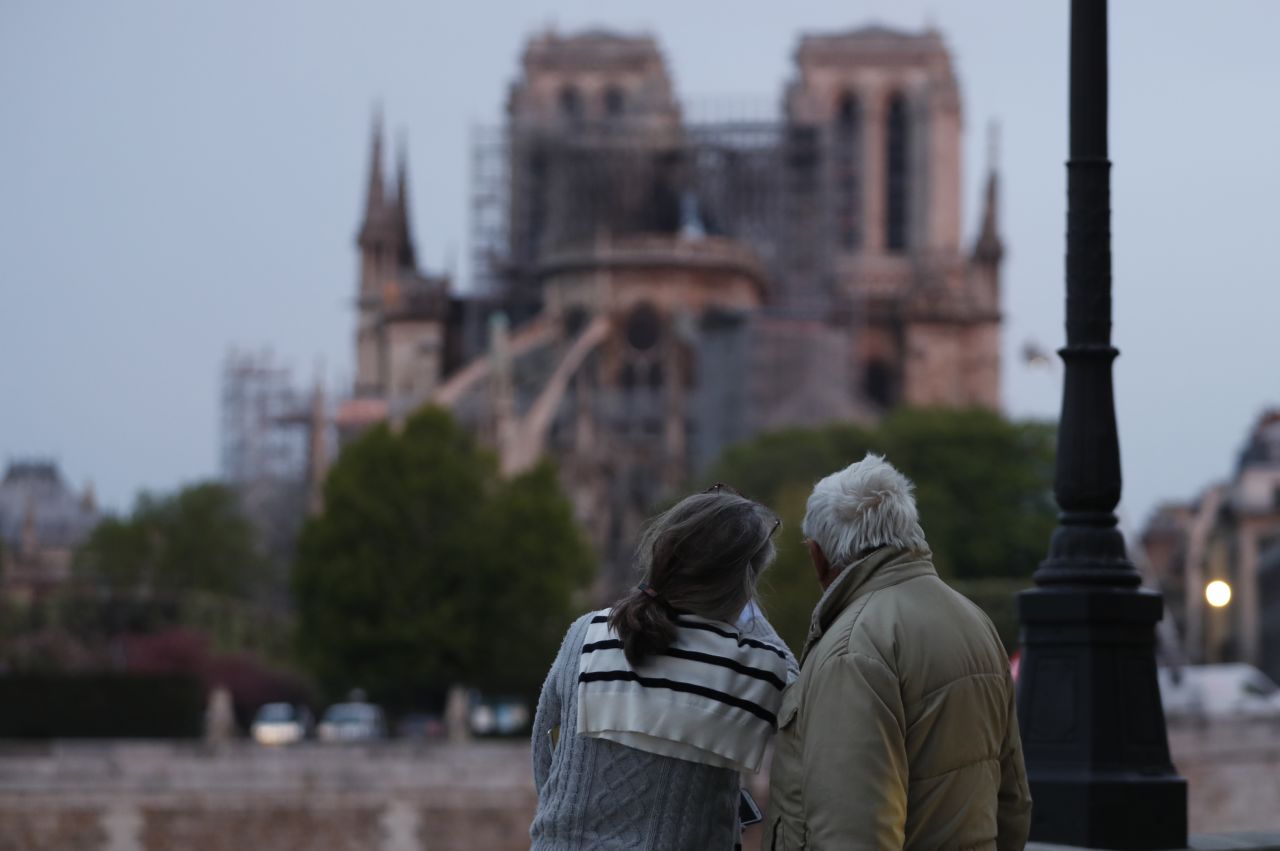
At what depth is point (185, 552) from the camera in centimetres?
9494

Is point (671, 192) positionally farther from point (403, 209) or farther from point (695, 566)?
point (695, 566)

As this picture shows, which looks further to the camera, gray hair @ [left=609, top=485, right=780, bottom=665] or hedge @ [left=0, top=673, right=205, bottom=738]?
hedge @ [left=0, top=673, right=205, bottom=738]

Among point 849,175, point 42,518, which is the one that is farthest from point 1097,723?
point 42,518

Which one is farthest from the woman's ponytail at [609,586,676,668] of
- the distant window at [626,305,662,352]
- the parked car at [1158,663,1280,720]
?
the distant window at [626,305,662,352]

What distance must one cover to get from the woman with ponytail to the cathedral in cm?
7821

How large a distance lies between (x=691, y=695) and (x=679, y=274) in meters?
94.5

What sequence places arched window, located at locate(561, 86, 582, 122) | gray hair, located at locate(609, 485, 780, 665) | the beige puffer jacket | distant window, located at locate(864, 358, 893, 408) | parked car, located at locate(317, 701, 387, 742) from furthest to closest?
1. arched window, located at locate(561, 86, 582, 122)
2. distant window, located at locate(864, 358, 893, 408)
3. parked car, located at locate(317, 701, 387, 742)
4. gray hair, located at locate(609, 485, 780, 665)
5. the beige puffer jacket

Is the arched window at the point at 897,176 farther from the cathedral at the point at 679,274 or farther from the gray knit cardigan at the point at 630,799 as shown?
the gray knit cardigan at the point at 630,799

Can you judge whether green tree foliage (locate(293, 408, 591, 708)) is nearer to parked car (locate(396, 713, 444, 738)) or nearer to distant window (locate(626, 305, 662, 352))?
parked car (locate(396, 713, 444, 738))

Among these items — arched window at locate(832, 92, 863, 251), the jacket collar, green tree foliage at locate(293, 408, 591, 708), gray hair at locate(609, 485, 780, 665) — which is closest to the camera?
gray hair at locate(609, 485, 780, 665)

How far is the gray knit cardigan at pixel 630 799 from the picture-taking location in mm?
6426

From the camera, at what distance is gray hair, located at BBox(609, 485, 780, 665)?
20.9ft

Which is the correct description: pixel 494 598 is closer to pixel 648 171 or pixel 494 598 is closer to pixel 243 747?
pixel 243 747

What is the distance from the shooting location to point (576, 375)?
9644 cm
